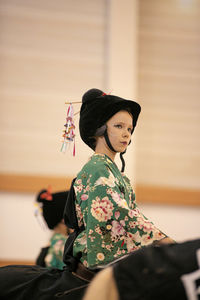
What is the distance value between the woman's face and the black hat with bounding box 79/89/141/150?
0.9 inches

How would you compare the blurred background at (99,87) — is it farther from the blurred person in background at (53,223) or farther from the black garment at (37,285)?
the black garment at (37,285)

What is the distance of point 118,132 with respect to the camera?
5.40ft

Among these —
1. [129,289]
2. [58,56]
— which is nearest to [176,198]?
[58,56]

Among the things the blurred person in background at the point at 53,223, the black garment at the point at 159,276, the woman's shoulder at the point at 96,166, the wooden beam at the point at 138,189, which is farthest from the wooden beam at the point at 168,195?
the black garment at the point at 159,276

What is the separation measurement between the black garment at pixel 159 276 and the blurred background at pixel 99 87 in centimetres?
340

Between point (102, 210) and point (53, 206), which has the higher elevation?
point (102, 210)

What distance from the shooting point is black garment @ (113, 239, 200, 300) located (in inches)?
31.8

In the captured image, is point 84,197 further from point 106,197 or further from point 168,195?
point 168,195

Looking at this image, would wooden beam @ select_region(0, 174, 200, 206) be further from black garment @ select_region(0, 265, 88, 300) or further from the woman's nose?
black garment @ select_region(0, 265, 88, 300)

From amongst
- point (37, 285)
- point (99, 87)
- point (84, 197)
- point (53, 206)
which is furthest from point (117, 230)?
point (99, 87)

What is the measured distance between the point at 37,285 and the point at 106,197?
379mm

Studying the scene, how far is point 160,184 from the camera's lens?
450 cm

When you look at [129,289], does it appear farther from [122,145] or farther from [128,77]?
[128,77]

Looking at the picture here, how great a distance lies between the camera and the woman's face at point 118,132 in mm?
1644
